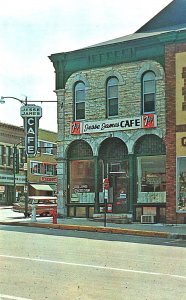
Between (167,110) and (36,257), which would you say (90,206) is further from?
(36,257)

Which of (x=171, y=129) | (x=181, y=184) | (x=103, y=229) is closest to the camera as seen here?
(x=103, y=229)

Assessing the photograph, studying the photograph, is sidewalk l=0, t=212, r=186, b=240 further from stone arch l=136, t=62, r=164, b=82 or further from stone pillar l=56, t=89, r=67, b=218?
stone arch l=136, t=62, r=164, b=82

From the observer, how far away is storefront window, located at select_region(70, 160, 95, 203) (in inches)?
1046

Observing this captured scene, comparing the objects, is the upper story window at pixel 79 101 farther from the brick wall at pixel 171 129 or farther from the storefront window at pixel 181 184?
the storefront window at pixel 181 184

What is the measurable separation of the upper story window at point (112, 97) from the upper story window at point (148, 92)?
1489 mm

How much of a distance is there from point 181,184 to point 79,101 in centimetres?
697

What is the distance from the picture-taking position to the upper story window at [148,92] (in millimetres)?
24734

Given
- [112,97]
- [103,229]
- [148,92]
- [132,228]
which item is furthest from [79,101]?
[132,228]

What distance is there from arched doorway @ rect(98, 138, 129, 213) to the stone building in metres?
0.05

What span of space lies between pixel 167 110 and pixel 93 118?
4082 mm

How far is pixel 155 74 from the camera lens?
24.5 metres

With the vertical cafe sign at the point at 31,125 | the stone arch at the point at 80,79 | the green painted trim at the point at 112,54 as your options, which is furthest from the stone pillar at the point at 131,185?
the vertical cafe sign at the point at 31,125

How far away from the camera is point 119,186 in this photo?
25.8m

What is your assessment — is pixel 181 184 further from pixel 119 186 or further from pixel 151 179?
pixel 119 186
